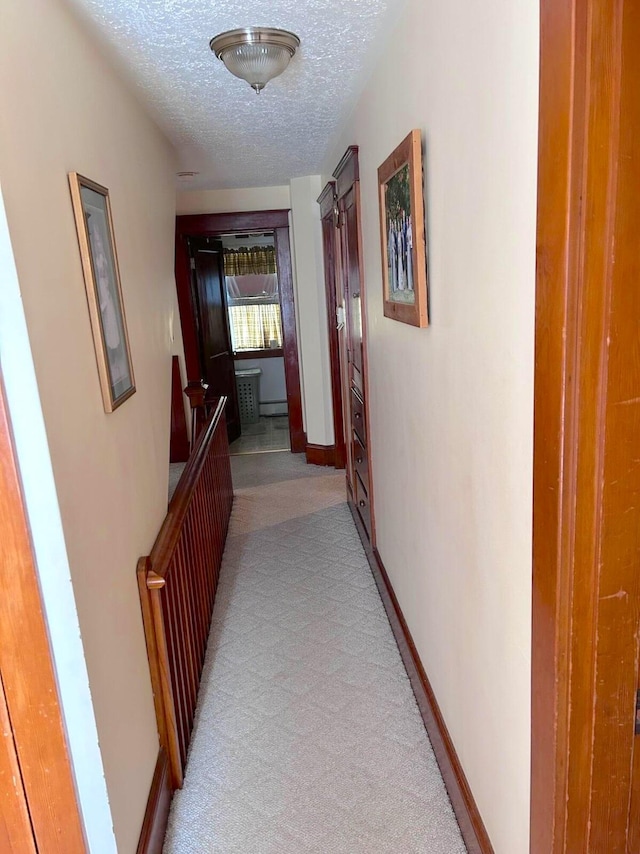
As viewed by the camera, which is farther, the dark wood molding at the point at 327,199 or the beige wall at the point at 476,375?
the dark wood molding at the point at 327,199

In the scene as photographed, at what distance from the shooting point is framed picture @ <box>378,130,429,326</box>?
163 cm

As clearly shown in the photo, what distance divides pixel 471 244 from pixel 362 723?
1601mm

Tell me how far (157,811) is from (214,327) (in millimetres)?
4464

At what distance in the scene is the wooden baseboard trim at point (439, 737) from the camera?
1.55m

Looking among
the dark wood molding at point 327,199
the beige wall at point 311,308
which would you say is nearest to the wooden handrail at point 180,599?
the dark wood molding at point 327,199

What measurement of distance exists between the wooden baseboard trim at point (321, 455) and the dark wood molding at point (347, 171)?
212 centimetres

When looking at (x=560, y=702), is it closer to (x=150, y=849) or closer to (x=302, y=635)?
(x=150, y=849)

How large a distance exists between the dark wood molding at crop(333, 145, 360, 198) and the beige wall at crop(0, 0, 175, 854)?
1.06 metres

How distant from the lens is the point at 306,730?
2100mm

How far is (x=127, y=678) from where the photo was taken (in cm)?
156

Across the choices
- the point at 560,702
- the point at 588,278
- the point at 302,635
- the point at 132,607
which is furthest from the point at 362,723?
the point at 588,278

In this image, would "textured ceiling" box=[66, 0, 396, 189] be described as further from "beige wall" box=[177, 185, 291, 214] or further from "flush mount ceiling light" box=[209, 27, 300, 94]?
"beige wall" box=[177, 185, 291, 214]

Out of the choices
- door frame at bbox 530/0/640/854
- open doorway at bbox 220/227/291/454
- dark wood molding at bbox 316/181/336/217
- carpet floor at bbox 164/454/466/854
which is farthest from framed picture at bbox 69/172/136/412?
open doorway at bbox 220/227/291/454

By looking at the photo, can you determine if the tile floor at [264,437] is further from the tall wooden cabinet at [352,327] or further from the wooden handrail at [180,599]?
the wooden handrail at [180,599]
